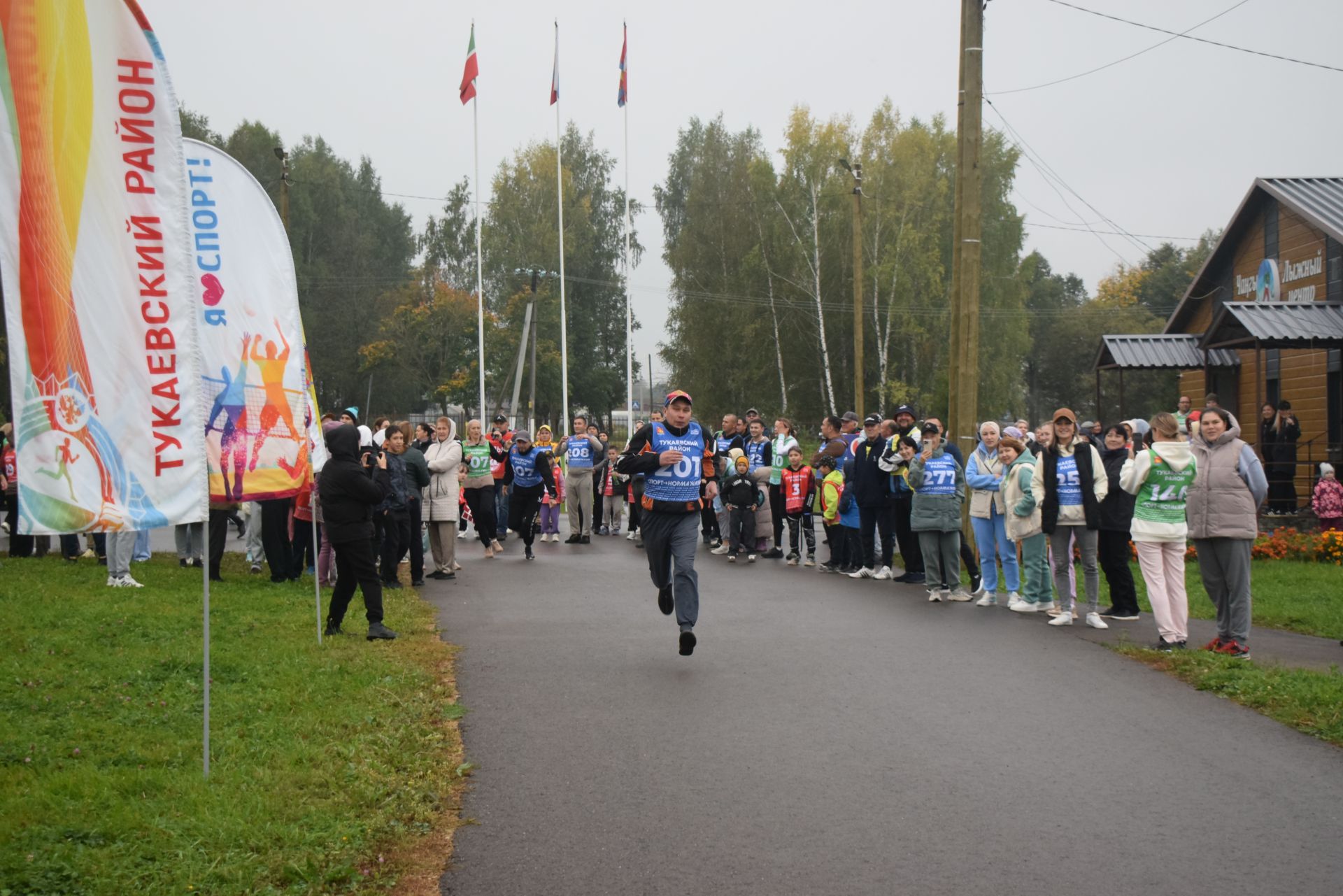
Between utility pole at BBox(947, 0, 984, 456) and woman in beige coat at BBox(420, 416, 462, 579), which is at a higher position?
utility pole at BBox(947, 0, 984, 456)

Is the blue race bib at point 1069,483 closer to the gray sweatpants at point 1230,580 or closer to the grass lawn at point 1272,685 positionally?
the gray sweatpants at point 1230,580

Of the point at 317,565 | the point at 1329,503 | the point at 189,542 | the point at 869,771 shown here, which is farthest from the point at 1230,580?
the point at 189,542

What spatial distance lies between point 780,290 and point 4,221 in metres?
50.9

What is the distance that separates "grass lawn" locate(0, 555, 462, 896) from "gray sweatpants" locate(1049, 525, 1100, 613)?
19.3 feet

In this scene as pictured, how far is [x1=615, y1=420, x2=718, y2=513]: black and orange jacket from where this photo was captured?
10172mm

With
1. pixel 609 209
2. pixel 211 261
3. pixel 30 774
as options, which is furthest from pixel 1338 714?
pixel 609 209

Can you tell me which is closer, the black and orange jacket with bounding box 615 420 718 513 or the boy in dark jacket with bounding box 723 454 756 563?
the black and orange jacket with bounding box 615 420 718 513

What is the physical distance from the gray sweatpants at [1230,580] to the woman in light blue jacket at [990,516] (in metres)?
2.97

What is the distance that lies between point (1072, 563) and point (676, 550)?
4173mm

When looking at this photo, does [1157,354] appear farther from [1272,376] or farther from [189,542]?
[189,542]

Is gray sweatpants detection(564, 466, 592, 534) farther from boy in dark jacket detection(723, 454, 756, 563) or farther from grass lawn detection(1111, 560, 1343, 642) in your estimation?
grass lawn detection(1111, 560, 1343, 642)

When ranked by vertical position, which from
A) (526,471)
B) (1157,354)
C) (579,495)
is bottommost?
(579,495)

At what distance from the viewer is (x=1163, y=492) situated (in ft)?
34.4

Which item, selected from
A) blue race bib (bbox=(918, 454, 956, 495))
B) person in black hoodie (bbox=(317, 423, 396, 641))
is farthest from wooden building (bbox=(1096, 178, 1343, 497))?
person in black hoodie (bbox=(317, 423, 396, 641))
